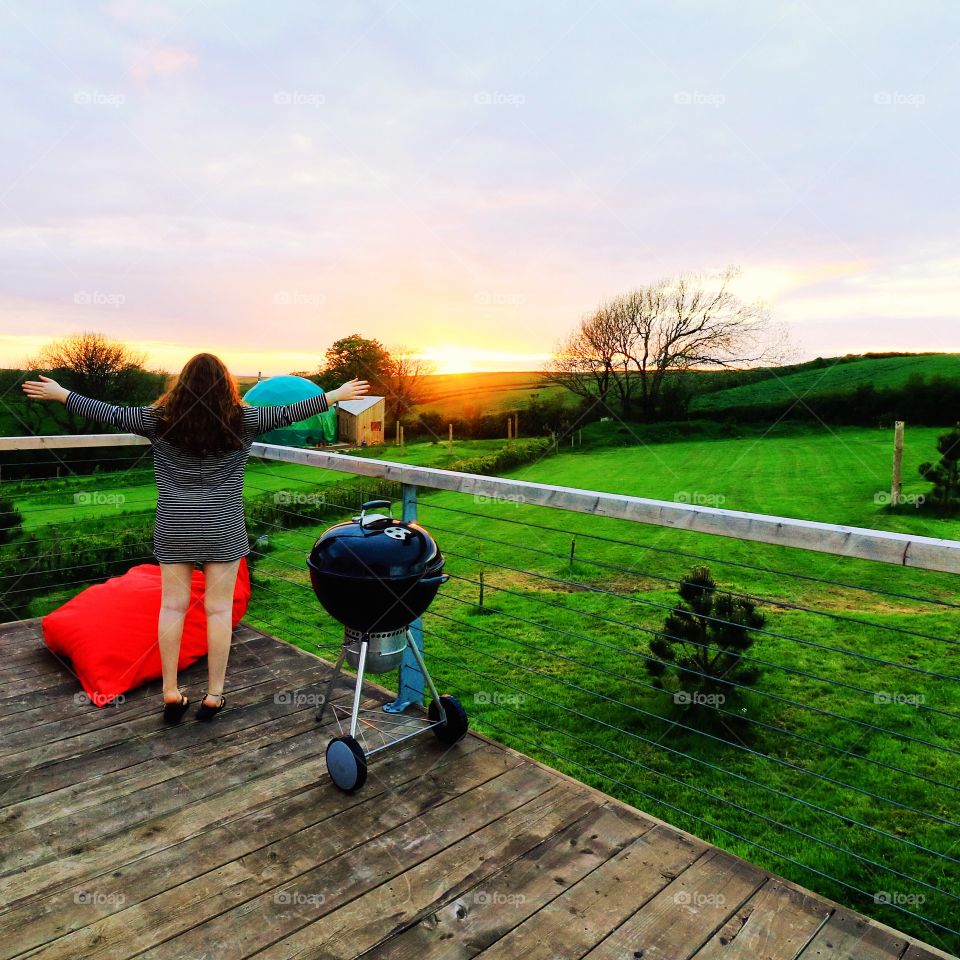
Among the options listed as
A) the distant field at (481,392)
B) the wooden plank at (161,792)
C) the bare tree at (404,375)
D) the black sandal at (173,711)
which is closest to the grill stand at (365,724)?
the wooden plank at (161,792)

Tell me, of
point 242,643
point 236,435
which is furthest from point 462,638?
point 236,435

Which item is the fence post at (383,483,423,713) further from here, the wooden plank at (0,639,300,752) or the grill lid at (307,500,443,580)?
the wooden plank at (0,639,300,752)

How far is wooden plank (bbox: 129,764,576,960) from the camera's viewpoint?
5.44 feet

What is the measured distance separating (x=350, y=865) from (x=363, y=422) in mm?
33127

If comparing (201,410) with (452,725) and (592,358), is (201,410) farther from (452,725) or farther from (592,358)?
(592,358)

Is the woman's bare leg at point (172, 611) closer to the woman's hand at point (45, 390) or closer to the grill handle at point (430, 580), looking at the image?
the woman's hand at point (45, 390)

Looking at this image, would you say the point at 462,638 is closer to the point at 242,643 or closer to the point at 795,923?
the point at 242,643

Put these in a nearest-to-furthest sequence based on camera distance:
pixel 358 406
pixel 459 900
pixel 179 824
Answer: pixel 459 900 → pixel 179 824 → pixel 358 406

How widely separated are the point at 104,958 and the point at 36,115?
26.0 feet

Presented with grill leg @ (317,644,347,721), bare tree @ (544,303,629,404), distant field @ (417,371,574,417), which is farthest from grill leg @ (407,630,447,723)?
bare tree @ (544,303,629,404)

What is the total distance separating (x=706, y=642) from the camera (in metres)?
4.86

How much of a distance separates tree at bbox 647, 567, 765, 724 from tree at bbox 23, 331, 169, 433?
13.4m

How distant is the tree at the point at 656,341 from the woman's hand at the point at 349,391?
2821 cm

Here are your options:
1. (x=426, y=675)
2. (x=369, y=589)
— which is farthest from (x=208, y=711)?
(x=369, y=589)
